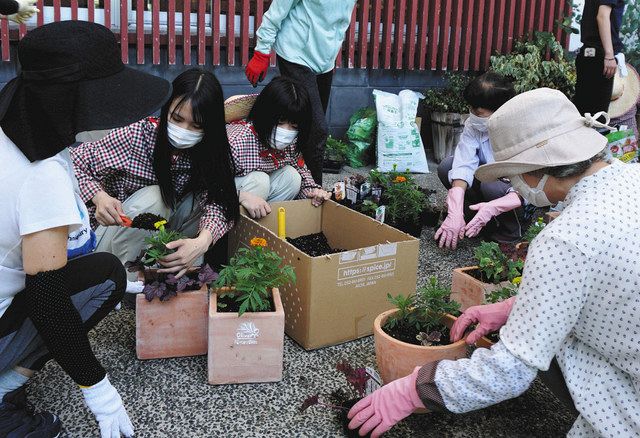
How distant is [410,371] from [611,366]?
556 millimetres

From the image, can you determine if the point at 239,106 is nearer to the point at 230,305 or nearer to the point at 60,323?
the point at 230,305

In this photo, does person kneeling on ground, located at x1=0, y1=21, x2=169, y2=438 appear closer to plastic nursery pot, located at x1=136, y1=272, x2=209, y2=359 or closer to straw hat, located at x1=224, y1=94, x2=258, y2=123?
plastic nursery pot, located at x1=136, y1=272, x2=209, y2=359

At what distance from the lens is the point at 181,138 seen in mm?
2406

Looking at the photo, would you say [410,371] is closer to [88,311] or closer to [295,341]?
[295,341]

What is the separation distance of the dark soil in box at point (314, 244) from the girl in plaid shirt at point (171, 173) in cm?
45

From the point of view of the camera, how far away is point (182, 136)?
94.5 inches

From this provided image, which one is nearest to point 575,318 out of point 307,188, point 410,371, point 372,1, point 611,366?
point 611,366

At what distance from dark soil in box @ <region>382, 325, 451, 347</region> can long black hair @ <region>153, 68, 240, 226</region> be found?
866 mm

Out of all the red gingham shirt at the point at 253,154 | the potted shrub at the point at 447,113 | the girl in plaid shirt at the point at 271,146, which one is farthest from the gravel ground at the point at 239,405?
the potted shrub at the point at 447,113

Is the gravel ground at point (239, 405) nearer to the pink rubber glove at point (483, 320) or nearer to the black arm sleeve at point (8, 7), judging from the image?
the pink rubber glove at point (483, 320)

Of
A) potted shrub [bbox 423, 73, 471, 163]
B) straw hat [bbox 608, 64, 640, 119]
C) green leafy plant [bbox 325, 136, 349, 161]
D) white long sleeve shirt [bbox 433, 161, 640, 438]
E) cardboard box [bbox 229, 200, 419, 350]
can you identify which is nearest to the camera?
white long sleeve shirt [bbox 433, 161, 640, 438]

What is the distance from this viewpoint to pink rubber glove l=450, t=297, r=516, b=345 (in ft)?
6.26

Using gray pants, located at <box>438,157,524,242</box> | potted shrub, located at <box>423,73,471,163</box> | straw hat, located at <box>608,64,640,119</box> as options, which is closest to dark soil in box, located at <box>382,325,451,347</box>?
gray pants, located at <box>438,157,524,242</box>

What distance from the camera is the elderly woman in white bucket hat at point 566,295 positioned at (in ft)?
4.65
